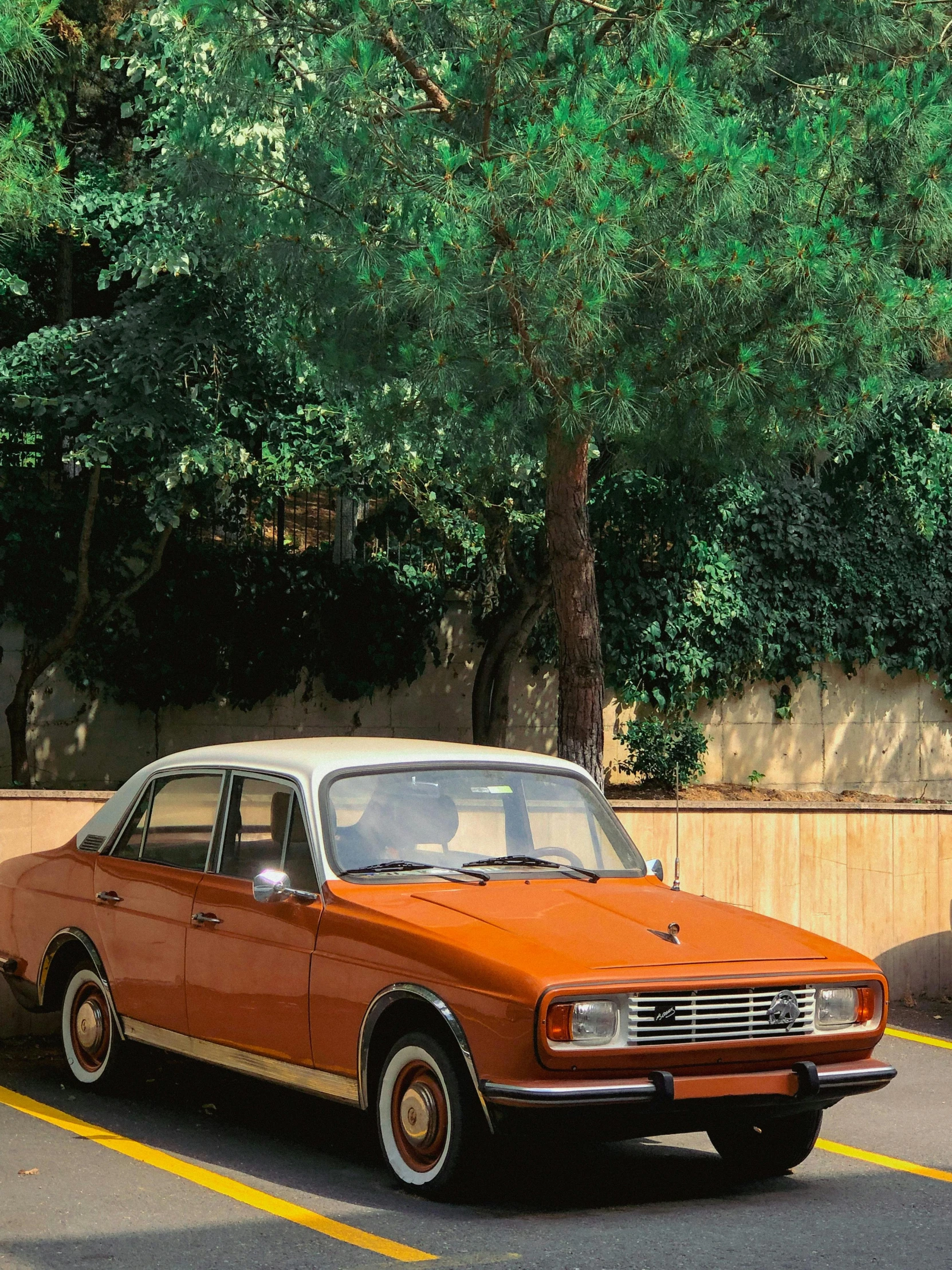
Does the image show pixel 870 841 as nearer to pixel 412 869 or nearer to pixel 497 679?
pixel 412 869

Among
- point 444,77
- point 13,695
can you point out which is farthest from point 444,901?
point 13,695

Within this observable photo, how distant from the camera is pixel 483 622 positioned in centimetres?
1839

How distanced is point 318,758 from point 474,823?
27.3 inches

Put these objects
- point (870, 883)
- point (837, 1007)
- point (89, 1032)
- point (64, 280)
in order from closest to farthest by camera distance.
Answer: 1. point (837, 1007)
2. point (89, 1032)
3. point (870, 883)
4. point (64, 280)

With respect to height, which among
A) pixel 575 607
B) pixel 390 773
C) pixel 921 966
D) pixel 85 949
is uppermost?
pixel 575 607

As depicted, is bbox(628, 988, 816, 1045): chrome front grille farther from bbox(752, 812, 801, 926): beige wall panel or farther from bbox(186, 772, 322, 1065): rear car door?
bbox(752, 812, 801, 926): beige wall panel

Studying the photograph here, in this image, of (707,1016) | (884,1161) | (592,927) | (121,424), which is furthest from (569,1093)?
(121,424)

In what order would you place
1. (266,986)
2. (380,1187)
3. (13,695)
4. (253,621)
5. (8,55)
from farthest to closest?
1. (253,621)
2. (13,695)
3. (8,55)
4. (266,986)
5. (380,1187)

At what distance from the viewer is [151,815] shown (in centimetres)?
755

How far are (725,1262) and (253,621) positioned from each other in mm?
12843

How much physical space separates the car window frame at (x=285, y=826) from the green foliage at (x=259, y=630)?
994cm

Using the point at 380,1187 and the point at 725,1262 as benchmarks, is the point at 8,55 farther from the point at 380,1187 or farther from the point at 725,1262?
the point at 725,1262

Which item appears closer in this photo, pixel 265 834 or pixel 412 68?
pixel 265 834

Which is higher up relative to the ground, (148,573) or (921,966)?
(148,573)
